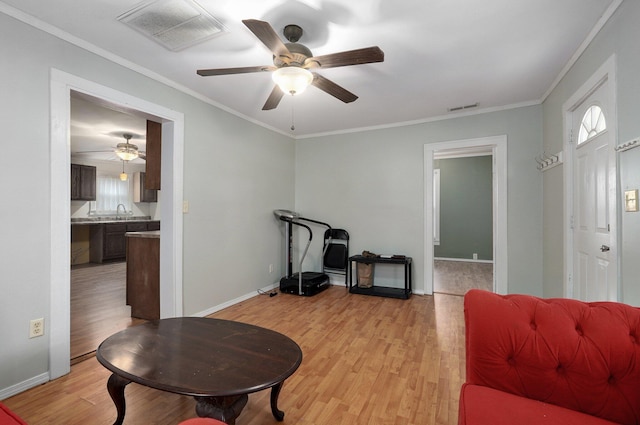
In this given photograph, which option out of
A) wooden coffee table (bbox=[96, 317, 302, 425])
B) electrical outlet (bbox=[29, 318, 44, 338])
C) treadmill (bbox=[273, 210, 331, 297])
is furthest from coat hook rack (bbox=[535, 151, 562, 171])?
electrical outlet (bbox=[29, 318, 44, 338])

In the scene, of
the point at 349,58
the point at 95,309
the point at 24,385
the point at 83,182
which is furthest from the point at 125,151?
the point at 349,58

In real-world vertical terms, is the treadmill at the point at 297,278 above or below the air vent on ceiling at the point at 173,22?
below

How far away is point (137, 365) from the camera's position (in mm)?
1388

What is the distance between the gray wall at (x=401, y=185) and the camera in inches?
138

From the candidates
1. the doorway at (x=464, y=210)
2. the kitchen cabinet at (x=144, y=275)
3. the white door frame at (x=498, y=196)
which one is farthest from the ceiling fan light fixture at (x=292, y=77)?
the doorway at (x=464, y=210)

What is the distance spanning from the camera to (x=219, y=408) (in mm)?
1241

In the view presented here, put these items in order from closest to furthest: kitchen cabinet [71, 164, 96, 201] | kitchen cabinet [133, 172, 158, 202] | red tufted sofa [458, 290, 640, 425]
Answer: red tufted sofa [458, 290, 640, 425], kitchen cabinet [71, 164, 96, 201], kitchen cabinet [133, 172, 158, 202]

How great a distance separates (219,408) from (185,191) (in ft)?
7.60

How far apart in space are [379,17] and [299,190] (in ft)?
10.8

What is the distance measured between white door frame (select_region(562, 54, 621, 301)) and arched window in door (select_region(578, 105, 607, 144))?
0.41 feet

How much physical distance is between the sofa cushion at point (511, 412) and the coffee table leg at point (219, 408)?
0.93 meters

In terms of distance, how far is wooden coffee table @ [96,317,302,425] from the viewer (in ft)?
4.10

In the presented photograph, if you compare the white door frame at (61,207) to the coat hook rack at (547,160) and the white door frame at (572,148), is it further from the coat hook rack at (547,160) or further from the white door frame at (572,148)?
the coat hook rack at (547,160)

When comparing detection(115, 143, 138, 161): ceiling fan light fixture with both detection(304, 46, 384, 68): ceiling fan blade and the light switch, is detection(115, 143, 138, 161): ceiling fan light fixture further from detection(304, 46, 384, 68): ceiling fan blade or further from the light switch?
the light switch
